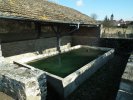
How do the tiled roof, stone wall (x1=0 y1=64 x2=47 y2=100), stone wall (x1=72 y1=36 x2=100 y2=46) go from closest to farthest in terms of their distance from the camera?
stone wall (x1=0 y1=64 x2=47 y2=100), the tiled roof, stone wall (x1=72 y1=36 x2=100 y2=46)

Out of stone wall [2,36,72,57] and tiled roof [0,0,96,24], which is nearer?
tiled roof [0,0,96,24]

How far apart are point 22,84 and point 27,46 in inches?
215

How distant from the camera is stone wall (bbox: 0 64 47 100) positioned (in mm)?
3975

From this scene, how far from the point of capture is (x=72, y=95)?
504 centimetres

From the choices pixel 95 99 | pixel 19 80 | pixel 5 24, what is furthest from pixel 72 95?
pixel 5 24

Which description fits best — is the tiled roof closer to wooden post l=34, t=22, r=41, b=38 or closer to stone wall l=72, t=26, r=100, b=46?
wooden post l=34, t=22, r=41, b=38

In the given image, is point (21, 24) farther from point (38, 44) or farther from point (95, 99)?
point (95, 99)

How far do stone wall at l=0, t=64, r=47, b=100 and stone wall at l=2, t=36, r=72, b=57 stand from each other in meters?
3.31

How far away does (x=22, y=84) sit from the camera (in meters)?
3.90

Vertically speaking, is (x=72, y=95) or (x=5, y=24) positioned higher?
(x=5, y=24)

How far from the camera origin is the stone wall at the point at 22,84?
3975mm

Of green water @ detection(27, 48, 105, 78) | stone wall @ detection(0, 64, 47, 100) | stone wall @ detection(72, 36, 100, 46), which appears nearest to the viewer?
stone wall @ detection(0, 64, 47, 100)

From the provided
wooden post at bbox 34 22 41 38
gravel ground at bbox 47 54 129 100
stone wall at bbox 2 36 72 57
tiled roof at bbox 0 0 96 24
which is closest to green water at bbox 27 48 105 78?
gravel ground at bbox 47 54 129 100

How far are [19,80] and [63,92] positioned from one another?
1.55m
